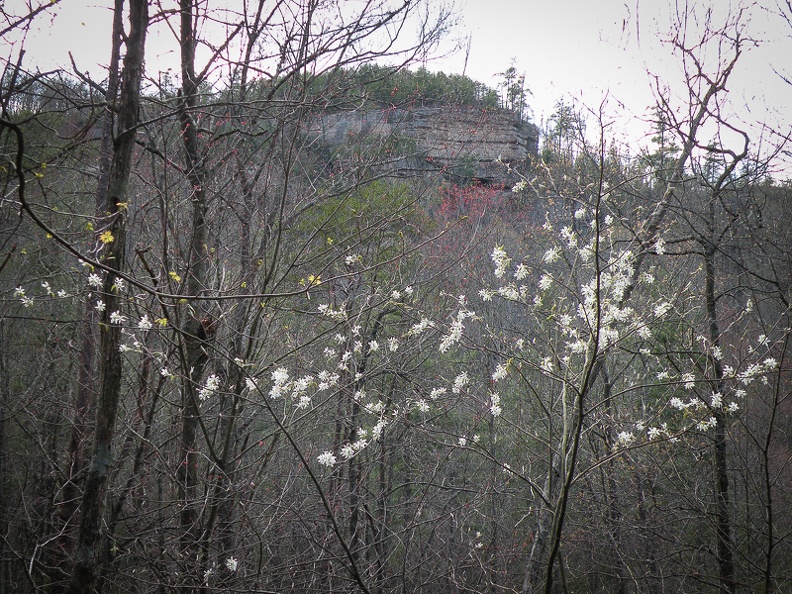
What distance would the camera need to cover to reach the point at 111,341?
3549 millimetres

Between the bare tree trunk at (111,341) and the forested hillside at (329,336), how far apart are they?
16mm

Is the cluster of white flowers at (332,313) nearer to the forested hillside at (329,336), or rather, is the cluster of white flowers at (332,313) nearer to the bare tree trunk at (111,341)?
the forested hillside at (329,336)

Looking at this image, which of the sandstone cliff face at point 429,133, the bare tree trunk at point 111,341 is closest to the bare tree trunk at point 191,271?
the bare tree trunk at point 111,341

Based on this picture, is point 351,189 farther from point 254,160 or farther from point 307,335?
point 307,335

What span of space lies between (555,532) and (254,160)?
5.09m

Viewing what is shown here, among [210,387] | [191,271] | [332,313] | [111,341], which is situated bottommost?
[210,387]

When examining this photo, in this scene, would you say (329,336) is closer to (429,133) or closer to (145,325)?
(429,133)

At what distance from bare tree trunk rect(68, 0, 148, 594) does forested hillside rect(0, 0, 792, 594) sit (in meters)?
0.02

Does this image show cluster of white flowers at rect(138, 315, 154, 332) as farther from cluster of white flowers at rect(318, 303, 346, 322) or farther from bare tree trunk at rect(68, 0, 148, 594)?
cluster of white flowers at rect(318, 303, 346, 322)

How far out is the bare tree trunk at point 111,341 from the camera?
3.38 metres

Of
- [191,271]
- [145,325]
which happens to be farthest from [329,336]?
[145,325]

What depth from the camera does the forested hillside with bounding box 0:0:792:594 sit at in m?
3.85

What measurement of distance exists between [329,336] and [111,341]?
12.9 feet

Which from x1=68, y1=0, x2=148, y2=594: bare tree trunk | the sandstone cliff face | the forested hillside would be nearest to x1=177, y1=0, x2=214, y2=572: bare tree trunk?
the forested hillside
